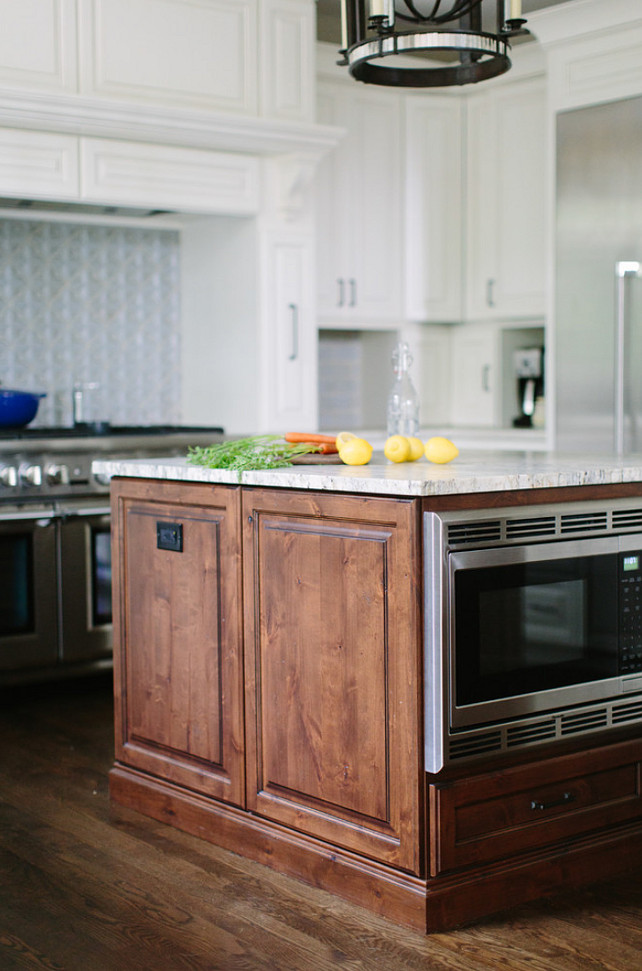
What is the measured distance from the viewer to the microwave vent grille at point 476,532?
2.18 meters

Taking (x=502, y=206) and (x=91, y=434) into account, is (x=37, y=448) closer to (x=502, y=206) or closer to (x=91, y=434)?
(x=91, y=434)

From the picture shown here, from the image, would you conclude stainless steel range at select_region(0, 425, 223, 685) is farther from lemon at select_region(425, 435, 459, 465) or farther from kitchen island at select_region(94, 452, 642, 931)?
lemon at select_region(425, 435, 459, 465)

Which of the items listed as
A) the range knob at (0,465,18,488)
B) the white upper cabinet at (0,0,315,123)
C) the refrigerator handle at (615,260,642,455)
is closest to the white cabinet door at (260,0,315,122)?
the white upper cabinet at (0,0,315,123)

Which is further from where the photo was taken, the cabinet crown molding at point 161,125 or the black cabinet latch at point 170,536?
the cabinet crown molding at point 161,125

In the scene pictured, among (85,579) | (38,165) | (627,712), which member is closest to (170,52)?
(38,165)

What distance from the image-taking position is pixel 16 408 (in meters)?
4.17

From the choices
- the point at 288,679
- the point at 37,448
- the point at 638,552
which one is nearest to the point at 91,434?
the point at 37,448

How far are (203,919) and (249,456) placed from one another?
99 centimetres

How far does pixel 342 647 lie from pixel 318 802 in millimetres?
357

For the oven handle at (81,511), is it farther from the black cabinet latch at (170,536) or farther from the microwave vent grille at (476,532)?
the microwave vent grille at (476,532)

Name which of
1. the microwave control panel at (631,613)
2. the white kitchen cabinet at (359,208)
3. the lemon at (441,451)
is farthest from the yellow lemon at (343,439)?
the white kitchen cabinet at (359,208)

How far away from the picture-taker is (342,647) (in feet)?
7.68

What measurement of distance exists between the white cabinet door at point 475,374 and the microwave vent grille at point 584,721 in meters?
3.33

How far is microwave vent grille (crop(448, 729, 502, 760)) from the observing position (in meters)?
2.19
